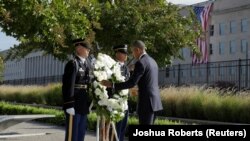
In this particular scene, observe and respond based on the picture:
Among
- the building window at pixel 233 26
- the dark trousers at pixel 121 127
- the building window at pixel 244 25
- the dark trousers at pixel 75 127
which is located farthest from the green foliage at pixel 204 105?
the building window at pixel 233 26

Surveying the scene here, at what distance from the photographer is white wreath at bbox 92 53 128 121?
8.05m

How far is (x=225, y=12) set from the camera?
261ft

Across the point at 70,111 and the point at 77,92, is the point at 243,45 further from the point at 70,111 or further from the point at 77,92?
the point at 70,111

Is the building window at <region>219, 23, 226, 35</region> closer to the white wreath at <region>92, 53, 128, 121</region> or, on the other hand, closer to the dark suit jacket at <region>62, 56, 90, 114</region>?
the dark suit jacket at <region>62, 56, 90, 114</region>

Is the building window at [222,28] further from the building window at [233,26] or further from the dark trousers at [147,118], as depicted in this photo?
the dark trousers at [147,118]

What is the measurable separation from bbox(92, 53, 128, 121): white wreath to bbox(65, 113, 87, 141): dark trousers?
423 mm

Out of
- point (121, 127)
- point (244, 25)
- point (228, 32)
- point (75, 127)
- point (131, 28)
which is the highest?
point (244, 25)

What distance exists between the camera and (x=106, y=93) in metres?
8.07

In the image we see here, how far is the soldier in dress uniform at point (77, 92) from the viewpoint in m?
8.27

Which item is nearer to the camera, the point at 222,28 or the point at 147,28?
the point at 147,28

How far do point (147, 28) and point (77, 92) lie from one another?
1159 cm

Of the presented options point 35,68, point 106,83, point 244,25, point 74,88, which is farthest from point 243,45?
point 106,83

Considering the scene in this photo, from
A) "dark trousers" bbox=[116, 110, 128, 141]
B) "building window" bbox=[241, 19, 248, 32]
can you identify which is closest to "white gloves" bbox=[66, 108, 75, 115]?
"dark trousers" bbox=[116, 110, 128, 141]

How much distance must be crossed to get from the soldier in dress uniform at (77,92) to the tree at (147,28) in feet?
35.7
